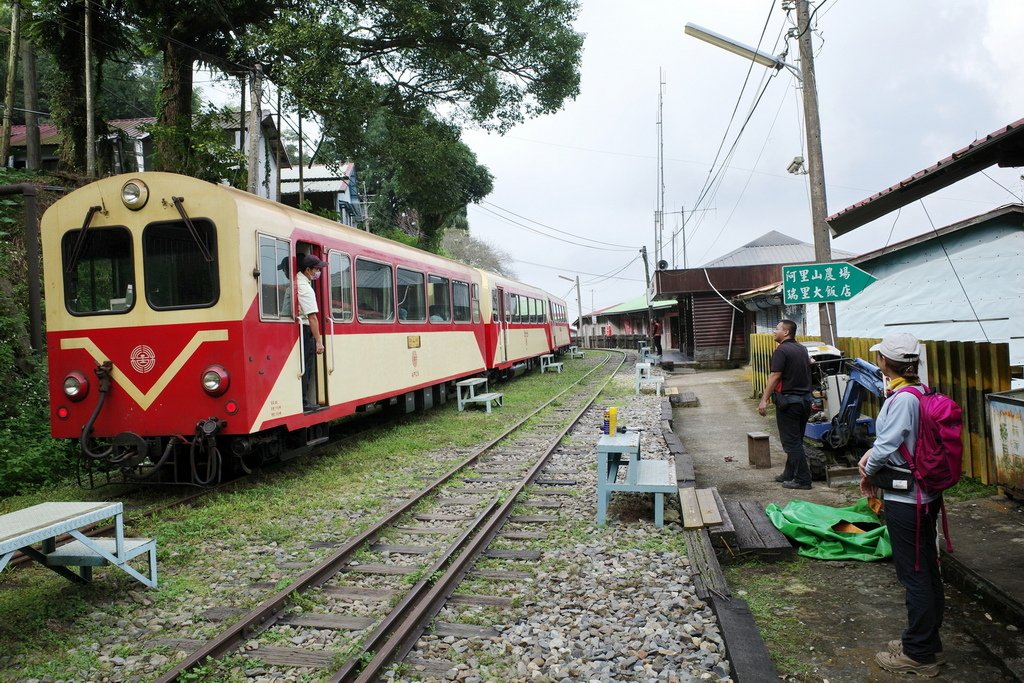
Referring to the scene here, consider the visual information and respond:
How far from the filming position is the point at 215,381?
667 centimetres

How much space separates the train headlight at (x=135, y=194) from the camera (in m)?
6.84

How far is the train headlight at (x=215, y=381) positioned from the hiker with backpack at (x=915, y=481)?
550 centimetres

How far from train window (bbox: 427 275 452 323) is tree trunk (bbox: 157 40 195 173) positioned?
23.7 ft

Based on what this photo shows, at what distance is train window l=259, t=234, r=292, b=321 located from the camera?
7.12 meters

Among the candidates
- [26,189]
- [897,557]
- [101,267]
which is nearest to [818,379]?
[897,557]

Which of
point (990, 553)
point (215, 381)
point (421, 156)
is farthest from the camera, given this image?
point (421, 156)

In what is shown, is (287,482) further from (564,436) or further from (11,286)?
(11,286)

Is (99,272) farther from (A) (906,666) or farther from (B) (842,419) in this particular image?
(B) (842,419)

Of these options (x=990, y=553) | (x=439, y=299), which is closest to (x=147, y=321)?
(x=439, y=299)

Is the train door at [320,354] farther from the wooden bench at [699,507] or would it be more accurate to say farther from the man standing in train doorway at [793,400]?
the man standing in train doorway at [793,400]

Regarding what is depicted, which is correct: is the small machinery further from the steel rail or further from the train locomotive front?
the train locomotive front

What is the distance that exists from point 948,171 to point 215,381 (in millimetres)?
6402

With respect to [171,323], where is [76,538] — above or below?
below

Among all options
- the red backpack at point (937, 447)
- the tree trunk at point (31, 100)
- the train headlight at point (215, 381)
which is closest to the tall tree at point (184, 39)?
the tree trunk at point (31, 100)
